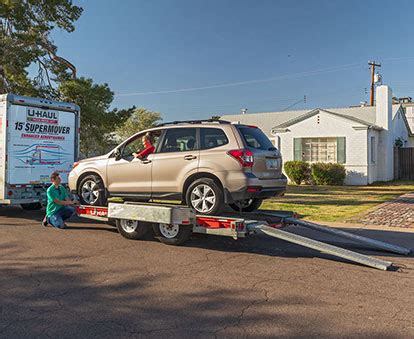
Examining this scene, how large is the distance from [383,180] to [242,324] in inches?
868

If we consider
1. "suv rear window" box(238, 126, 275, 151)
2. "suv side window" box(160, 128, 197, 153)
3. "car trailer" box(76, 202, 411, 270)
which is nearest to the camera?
"car trailer" box(76, 202, 411, 270)

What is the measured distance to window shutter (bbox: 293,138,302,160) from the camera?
78.5ft

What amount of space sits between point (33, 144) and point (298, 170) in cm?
1538

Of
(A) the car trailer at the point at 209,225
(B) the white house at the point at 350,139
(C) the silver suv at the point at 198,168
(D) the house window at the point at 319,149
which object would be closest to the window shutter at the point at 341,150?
(B) the white house at the point at 350,139

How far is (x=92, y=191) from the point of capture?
9.27 m

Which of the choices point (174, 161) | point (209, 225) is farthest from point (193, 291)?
point (174, 161)

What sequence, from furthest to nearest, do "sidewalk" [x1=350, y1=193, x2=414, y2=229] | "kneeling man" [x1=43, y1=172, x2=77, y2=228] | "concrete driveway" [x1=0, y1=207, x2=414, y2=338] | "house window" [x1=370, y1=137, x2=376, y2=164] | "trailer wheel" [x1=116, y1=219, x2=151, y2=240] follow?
"house window" [x1=370, y1=137, x2=376, y2=164] → "sidewalk" [x1=350, y1=193, x2=414, y2=229] → "kneeling man" [x1=43, y1=172, x2=77, y2=228] → "trailer wheel" [x1=116, y1=219, x2=151, y2=240] → "concrete driveway" [x1=0, y1=207, x2=414, y2=338]

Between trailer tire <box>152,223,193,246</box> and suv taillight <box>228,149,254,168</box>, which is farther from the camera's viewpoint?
trailer tire <box>152,223,193,246</box>

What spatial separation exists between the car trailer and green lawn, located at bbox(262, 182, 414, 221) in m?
3.88

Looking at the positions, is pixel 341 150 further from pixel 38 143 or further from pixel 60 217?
pixel 60 217

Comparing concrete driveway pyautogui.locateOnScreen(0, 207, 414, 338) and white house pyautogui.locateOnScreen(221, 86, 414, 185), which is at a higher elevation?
white house pyautogui.locateOnScreen(221, 86, 414, 185)

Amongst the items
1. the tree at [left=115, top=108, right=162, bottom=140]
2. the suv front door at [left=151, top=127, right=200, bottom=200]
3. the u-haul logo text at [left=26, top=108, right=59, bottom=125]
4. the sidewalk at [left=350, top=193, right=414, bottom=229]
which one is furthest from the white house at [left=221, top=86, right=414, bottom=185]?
the tree at [left=115, top=108, right=162, bottom=140]

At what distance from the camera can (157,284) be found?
5719mm

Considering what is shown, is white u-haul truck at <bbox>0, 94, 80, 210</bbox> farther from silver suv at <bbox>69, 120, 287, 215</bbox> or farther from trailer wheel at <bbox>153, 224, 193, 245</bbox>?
trailer wheel at <bbox>153, 224, 193, 245</bbox>
